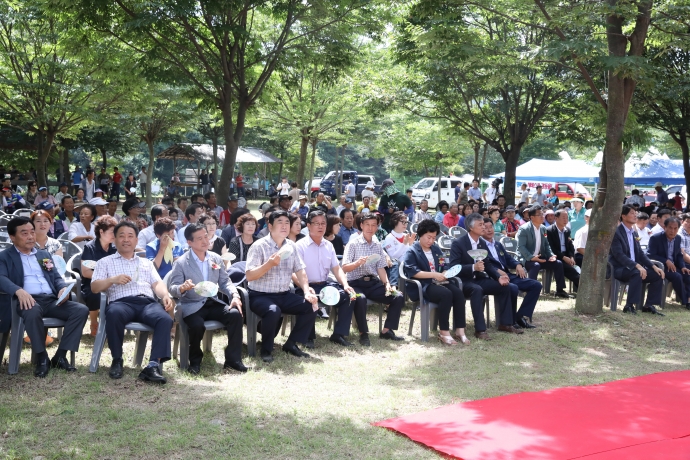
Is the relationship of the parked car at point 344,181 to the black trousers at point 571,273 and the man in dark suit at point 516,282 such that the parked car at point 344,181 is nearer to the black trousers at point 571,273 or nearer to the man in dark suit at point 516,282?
the black trousers at point 571,273

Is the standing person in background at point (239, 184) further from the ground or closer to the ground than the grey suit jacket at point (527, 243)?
further from the ground

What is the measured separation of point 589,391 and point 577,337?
2331 mm

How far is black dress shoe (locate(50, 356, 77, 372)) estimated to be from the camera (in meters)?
5.73

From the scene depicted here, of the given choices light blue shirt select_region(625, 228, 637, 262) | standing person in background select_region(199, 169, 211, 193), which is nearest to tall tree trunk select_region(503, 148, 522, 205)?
light blue shirt select_region(625, 228, 637, 262)

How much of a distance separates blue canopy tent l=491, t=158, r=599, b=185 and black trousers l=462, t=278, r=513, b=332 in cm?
1990

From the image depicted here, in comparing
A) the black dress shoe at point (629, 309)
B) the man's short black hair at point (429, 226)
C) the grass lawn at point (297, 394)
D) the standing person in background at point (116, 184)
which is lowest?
the grass lawn at point (297, 394)

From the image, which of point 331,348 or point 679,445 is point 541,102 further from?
point 679,445

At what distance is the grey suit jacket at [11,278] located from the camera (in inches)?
219

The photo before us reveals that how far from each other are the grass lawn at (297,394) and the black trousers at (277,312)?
0.84 ft

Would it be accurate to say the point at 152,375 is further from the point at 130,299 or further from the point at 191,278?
the point at 191,278

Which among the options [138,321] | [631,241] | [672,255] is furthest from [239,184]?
[138,321]

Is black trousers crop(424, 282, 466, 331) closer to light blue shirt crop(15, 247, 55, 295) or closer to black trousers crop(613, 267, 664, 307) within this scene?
black trousers crop(613, 267, 664, 307)

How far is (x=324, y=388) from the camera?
5.65m

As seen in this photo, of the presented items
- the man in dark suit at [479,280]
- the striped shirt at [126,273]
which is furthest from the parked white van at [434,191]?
the striped shirt at [126,273]
